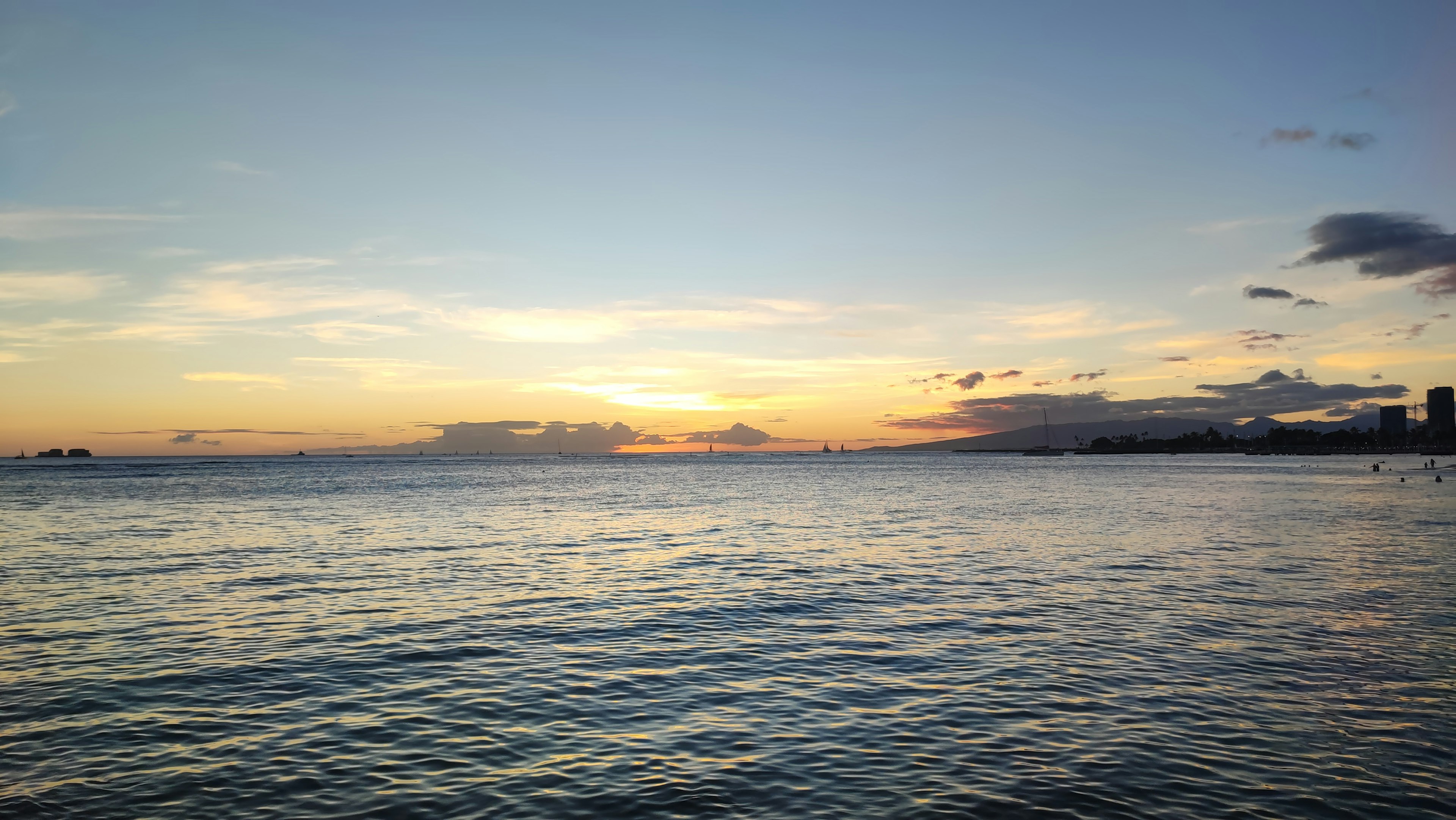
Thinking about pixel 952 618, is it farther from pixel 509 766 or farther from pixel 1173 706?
pixel 509 766

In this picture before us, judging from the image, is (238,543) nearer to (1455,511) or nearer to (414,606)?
(414,606)

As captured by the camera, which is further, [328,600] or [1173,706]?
[328,600]

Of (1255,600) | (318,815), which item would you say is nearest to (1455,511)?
(1255,600)

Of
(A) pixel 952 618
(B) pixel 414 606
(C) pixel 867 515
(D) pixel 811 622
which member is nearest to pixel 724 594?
(D) pixel 811 622

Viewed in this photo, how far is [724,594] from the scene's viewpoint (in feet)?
104

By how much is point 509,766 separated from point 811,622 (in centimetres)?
1394

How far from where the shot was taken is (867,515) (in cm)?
7131

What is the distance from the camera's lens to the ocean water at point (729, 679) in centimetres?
1273


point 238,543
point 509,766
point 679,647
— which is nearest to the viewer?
point 509,766

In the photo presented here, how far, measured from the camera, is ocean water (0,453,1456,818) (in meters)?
12.7

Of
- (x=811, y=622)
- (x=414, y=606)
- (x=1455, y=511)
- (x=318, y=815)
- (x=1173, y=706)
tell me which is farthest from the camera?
(x=1455, y=511)

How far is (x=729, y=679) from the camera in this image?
19.3 m

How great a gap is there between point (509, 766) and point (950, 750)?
747 centimetres

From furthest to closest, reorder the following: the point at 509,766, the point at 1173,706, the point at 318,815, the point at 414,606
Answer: the point at 414,606 → the point at 1173,706 → the point at 509,766 → the point at 318,815
